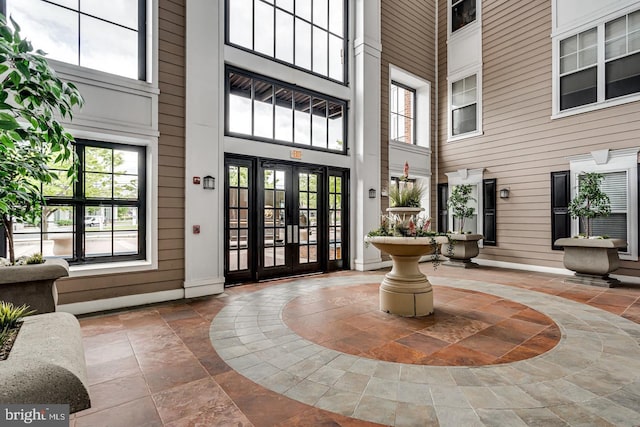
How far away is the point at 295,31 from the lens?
6.24m

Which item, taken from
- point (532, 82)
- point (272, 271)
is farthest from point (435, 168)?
point (272, 271)

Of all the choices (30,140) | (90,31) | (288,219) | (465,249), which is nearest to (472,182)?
(465,249)

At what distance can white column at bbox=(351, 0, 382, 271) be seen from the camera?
→ 688cm

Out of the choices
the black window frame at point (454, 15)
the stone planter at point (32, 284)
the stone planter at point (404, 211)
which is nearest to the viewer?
the stone planter at point (32, 284)

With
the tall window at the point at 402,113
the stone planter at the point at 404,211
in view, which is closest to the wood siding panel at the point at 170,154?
the stone planter at the point at 404,211

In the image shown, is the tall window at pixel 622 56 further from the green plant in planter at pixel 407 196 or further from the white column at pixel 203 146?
the white column at pixel 203 146

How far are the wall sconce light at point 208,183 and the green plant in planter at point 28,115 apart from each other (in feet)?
6.71

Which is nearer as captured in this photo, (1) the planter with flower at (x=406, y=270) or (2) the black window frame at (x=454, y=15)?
(1) the planter with flower at (x=406, y=270)

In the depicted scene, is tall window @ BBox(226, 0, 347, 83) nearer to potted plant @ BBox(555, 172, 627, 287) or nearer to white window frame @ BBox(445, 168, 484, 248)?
white window frame @ BBox(445, 168, 484, 248)

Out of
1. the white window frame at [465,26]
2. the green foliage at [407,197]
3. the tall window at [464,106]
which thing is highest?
the white window frame at [465,26]

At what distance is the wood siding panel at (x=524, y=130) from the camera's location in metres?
6.20

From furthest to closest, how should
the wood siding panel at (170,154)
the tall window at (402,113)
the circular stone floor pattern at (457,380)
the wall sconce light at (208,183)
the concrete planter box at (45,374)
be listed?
the tall window at (402,113) → the wall sconce light at (208,183) → the wood siding panel at (170,154) → the circular stone floor pattern at (457,380) → the concrete planter box at (45,374)

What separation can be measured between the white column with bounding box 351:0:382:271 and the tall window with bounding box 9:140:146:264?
13.6ft

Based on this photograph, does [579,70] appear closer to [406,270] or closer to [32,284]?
[406,270]
